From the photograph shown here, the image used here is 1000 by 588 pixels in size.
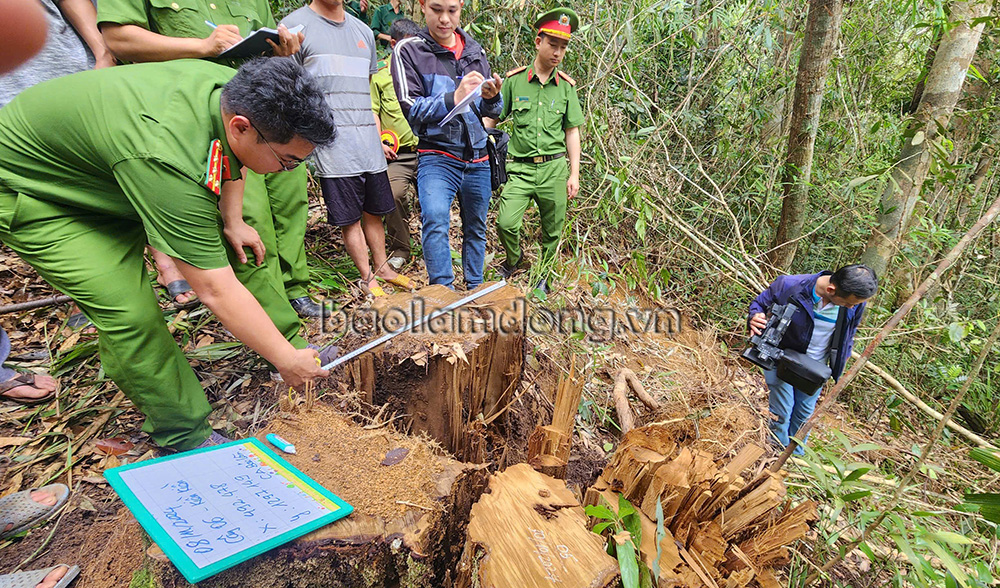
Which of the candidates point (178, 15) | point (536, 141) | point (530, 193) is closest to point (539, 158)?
point (536, 141)

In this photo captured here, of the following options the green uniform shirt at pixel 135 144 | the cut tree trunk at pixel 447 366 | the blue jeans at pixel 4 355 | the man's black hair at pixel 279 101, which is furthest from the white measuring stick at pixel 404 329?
the blue jeans at pixel 4 355

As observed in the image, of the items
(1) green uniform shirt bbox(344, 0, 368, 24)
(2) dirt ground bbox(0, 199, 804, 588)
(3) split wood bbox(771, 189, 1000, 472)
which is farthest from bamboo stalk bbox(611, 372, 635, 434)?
(1) green uniform shirt bbox(344, 0, 368, 24)

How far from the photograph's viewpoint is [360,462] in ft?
5.63

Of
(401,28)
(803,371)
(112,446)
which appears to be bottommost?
(803,371)

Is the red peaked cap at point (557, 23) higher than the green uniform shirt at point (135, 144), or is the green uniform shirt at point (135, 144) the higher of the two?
the red peaked cap at point (557, 23)

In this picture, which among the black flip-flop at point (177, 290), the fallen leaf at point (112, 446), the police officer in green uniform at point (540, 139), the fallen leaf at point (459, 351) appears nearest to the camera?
the fallen leaf at point (459, 351)

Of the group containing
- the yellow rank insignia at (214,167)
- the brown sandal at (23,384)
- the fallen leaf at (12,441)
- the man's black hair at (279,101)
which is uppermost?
the man's black hair at (279,101)

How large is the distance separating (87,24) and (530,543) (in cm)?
312

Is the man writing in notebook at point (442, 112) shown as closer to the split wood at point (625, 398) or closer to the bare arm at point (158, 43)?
the bare arm at point (158, 43)

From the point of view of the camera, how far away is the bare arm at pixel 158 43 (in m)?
2.17

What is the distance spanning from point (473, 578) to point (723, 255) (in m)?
4.83

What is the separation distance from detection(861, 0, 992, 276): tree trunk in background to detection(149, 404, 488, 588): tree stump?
4648 millimetres

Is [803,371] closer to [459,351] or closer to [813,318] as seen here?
[813,318]

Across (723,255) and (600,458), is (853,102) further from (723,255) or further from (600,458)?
(600,458)
